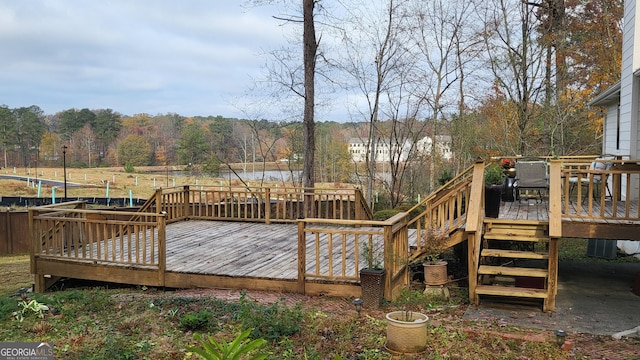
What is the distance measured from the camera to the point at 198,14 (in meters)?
16.0

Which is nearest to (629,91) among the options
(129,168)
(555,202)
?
(555,202)

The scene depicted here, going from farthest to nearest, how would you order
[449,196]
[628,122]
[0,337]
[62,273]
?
[628,122] < [62,273] < [449,196] < [0,337]

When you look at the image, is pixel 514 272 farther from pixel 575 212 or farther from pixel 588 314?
pixel 575 212

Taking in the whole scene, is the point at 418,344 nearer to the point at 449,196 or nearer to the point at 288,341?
the point at 288,341

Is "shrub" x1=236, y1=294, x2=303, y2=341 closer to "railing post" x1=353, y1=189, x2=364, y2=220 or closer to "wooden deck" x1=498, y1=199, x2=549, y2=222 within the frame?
"wooden deck" x1=498, y1=199, x2=549, y2=222

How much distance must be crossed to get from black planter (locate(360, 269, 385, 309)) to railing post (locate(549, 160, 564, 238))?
200 centimetres

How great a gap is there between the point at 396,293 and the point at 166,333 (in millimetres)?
2794

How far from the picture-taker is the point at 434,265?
5.68 meters

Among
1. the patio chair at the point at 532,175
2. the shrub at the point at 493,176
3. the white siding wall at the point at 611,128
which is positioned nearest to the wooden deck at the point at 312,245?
the patio chair at the point at 532,175

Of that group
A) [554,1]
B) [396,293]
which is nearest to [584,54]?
[554,1]

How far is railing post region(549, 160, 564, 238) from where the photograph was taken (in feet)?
16.8

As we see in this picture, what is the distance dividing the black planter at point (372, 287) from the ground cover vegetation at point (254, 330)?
6.3 inches

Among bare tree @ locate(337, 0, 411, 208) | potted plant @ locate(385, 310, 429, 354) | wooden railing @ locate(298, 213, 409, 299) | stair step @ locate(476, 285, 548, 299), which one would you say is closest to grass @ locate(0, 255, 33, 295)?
wooden railing @ locate(298, 213, 409, 299)

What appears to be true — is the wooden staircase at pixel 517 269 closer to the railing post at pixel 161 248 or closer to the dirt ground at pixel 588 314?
the dirt ground at pixel 588 314
